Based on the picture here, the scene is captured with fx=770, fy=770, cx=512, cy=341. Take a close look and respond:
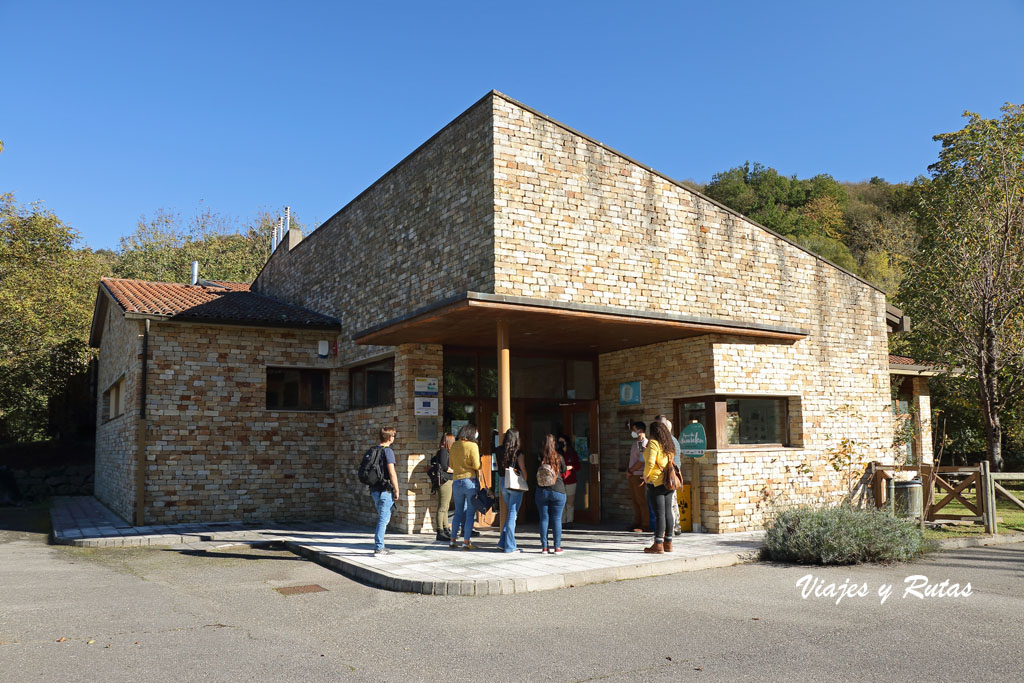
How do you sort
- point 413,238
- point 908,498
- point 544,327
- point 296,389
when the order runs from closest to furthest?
point 544,327 → point 908,498 → point 413,238 → point 296,389

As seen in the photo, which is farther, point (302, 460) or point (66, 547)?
point (302, 460)

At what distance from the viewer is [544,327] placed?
1092 centimetres

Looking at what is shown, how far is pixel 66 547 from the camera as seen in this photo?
11727mm

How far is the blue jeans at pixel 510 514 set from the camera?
381 inches

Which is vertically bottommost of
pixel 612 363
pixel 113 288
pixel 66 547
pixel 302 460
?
pixel 66 547

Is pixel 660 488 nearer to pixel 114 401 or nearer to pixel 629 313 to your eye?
pixel 629 313

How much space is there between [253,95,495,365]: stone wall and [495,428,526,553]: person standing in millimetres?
2033

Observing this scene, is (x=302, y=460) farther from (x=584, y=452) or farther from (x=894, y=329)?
(x=894, y=329)

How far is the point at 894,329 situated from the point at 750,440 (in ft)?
19.3

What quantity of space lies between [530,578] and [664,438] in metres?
2.92

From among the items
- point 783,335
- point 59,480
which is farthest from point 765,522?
point 59,480

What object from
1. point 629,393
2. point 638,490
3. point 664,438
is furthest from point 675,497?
point 629,393

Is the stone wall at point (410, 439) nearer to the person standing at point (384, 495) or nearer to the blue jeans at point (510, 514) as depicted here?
the person standing at point (384, 495)

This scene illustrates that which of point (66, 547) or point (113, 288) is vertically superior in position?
point (113, 288)
